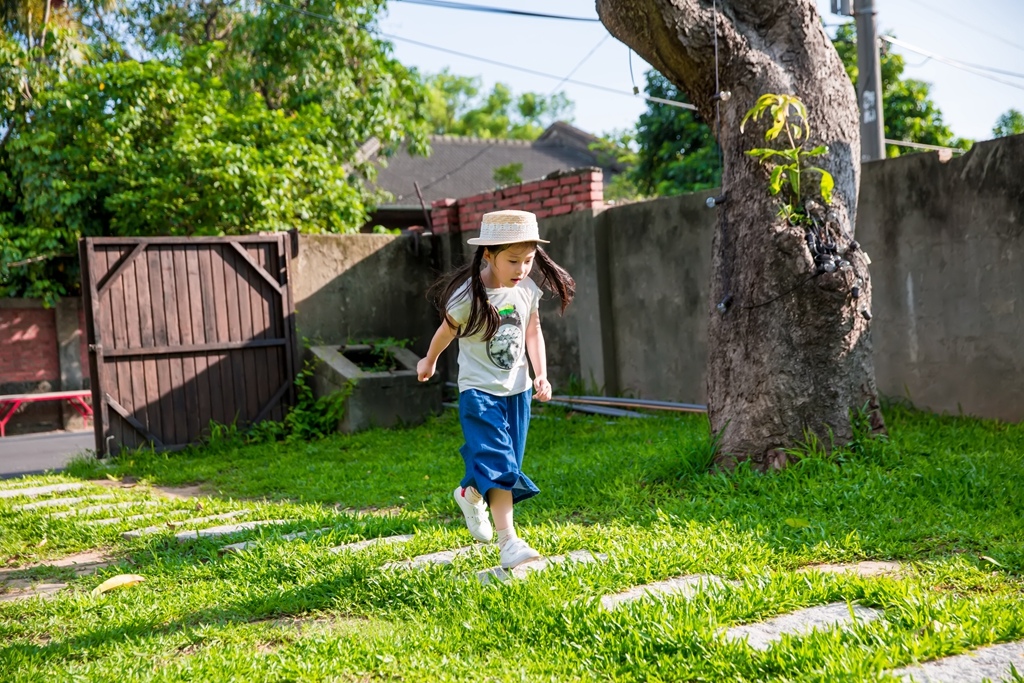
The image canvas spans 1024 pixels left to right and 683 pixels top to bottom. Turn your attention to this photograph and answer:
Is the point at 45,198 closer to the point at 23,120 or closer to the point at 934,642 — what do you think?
the point at 23,120

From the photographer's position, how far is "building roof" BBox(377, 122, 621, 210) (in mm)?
24547

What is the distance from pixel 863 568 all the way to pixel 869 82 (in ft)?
27.7

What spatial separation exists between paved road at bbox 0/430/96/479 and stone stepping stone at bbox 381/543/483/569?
6253 millimetres

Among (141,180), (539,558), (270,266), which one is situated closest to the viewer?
(539,558)

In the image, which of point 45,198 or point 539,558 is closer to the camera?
point 539,558

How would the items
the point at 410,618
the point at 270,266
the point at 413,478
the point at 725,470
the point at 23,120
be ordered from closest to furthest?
the point at 410,618, the point at 725,470, the point at 413,478, the point at 270,266, the point at 23,120

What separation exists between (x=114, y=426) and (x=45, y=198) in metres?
6.71

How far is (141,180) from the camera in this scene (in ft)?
43.7

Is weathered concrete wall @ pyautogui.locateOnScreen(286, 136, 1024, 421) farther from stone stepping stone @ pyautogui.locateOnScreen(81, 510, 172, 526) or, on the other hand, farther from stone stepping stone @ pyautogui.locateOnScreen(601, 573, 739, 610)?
stone stepping stone @ pyautogui.locateOnScreen(81, 510, 172, 526)

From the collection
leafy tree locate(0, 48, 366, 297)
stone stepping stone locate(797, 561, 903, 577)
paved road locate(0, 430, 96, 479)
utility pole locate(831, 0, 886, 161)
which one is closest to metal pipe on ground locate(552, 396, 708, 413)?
utility pole locate(831, 0, 886, 161)

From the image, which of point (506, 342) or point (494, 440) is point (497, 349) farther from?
point (494, 440)

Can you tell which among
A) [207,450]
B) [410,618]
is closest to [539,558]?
[410,618]

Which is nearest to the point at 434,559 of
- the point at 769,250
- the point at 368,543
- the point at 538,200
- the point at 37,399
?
the point at 368,543

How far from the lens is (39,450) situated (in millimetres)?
11625
